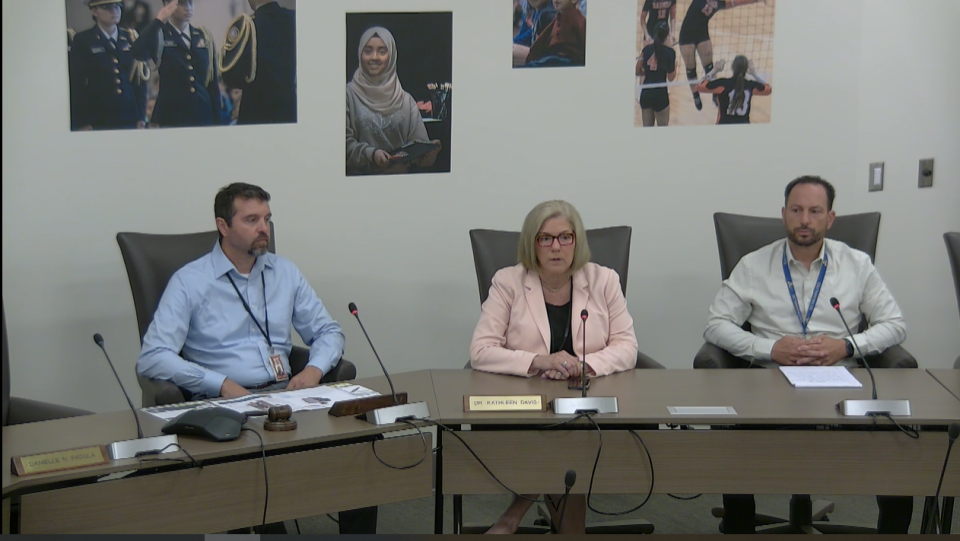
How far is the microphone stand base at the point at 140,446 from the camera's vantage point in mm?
1719

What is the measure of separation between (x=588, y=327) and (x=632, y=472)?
27.3 inches

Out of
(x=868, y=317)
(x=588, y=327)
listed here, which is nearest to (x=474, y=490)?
(x=588, y=327)

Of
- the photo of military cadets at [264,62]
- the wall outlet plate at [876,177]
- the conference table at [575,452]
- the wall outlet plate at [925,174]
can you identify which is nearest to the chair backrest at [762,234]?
the wall outlet plate at [876,177]

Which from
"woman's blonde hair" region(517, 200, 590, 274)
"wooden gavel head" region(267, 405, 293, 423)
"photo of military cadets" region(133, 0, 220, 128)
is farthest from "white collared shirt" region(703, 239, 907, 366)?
"photo of military cadets" region(133, 0, 220, 128)

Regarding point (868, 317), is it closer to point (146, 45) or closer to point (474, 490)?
point (474, 490)

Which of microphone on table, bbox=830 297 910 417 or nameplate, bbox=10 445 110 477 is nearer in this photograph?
nameplate, bbox=10 445 110 477

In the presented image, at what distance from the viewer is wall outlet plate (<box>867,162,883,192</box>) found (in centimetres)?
363

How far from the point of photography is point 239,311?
2.81m

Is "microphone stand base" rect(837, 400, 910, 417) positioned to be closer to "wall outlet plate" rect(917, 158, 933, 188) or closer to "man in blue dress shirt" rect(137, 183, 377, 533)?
"man in blue dress shirt" rect(137, 183, 377, 533)

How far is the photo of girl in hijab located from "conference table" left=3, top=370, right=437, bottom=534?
1661 mm

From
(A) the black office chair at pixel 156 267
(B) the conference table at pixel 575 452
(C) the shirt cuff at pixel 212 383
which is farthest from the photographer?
(A) the black office chair at pixel 156 267

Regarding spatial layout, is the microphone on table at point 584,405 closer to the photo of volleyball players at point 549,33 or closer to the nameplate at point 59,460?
the nameplate at point 59,460

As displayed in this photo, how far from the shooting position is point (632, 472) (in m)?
2.03

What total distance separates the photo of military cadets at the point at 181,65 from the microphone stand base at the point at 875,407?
8.44ft
